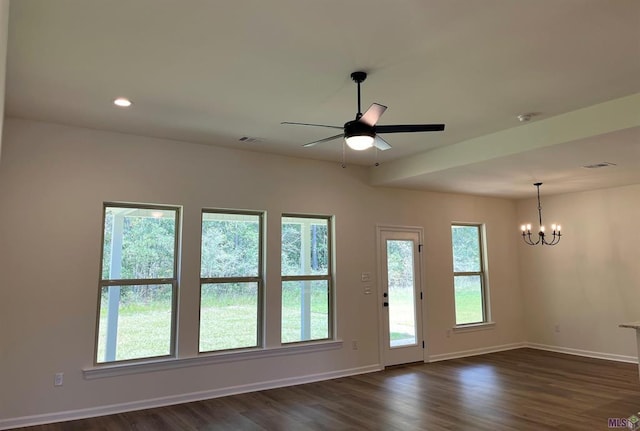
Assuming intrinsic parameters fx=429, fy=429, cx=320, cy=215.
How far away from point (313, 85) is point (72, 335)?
11.2 ft

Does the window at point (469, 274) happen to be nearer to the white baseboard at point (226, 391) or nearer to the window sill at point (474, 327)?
the window sill at point (474, 327)

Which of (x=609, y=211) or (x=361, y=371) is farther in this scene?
(x=609, y=211)

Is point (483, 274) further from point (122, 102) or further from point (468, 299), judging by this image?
point (122, 102)

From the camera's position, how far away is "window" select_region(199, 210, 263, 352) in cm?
515

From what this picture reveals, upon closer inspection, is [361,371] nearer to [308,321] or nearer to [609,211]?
[308,321]

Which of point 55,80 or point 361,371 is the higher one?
point 55,80

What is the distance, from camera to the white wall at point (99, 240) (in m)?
4.15

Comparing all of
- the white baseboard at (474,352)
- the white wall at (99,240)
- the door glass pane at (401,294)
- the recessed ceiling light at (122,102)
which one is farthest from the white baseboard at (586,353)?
the recessed ceiling light at (122,102)

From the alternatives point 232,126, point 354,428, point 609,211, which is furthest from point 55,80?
point 609,211

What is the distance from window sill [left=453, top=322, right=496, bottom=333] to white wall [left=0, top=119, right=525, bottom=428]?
15.2 inches

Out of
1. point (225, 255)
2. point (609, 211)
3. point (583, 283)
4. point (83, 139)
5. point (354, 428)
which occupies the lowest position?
point (354, 428)

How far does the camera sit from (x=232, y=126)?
456 cm

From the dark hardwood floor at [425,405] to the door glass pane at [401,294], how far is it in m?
0.60

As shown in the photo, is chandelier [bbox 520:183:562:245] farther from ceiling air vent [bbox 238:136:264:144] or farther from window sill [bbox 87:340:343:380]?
ceiling air vent [bbox 238:136:264:144]
